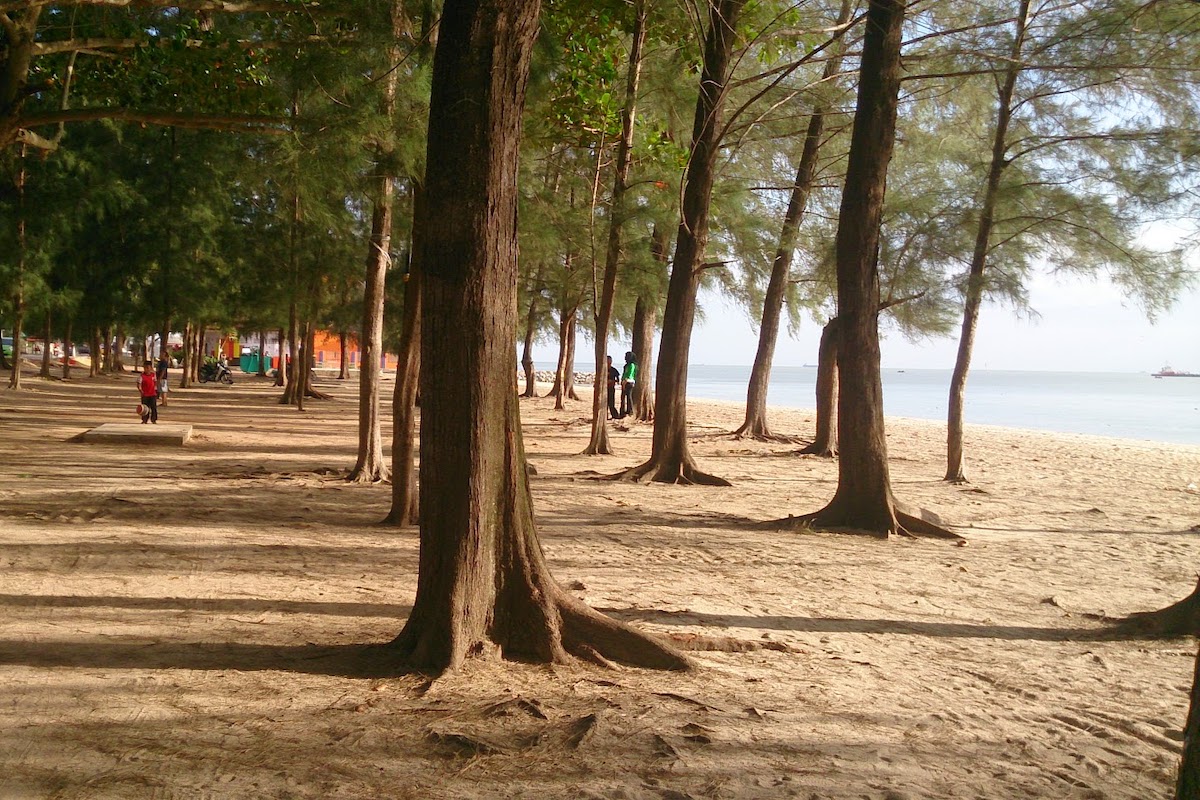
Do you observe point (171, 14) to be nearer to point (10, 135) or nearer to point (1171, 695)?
point (10, 135)

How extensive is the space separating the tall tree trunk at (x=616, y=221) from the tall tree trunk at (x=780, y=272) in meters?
3.16

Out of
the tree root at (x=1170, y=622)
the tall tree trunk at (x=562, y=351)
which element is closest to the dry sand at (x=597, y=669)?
the tree root at (x=1170, y=622)

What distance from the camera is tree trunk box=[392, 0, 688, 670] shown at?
4.68 meters

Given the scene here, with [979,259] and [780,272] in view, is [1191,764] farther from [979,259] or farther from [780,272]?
[780,272]

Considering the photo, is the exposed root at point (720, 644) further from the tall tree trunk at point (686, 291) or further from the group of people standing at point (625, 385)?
the group of people standing at point (625, 385)

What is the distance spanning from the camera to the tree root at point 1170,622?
5.96 metres

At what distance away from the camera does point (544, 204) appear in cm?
1642

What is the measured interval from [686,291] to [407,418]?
5522 mm

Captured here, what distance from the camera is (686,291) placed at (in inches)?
531

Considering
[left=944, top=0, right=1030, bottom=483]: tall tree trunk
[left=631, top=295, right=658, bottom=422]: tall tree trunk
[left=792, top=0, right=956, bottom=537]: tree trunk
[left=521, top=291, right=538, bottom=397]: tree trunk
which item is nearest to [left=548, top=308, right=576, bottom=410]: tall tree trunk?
[left=521, top=291, right=538, bottom=397]: tree trunk

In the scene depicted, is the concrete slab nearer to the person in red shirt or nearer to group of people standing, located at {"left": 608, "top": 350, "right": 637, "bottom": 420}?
the person in red shirt

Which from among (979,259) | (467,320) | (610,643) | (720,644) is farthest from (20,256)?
(720,644)

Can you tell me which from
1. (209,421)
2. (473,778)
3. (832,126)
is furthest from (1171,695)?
(209,421)

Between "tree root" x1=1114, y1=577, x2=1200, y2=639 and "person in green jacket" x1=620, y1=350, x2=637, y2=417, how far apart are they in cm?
1892
